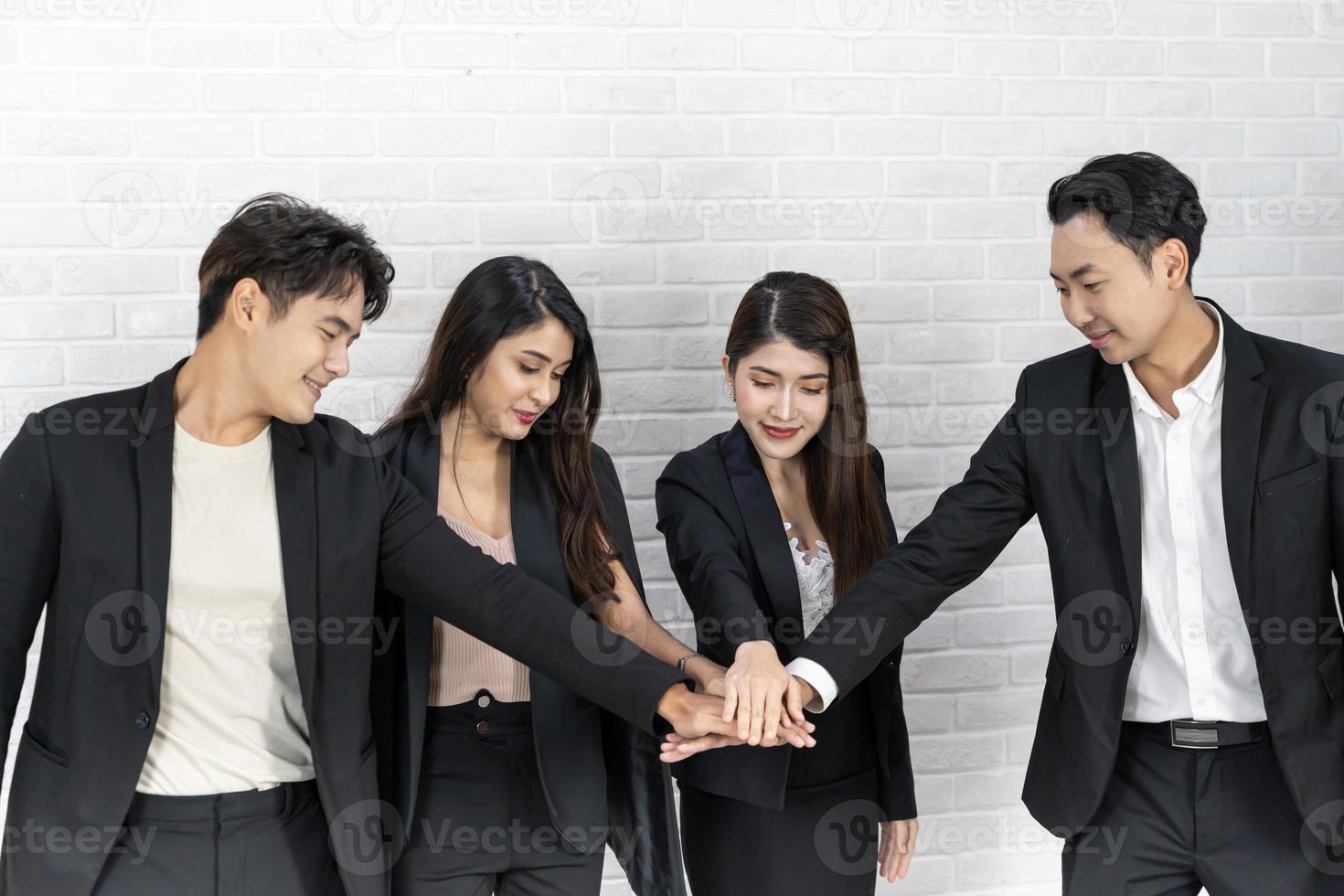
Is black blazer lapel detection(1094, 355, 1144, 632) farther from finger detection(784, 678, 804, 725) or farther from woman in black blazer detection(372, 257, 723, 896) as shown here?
woman in black blazer detection(372, 257, 723, 896)

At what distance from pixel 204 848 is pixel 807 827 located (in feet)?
3.29

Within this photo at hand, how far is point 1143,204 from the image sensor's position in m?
2.04

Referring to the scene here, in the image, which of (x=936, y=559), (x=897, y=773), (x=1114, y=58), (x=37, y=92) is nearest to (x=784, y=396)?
(x=936, y=559)

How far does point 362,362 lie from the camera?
2.69m

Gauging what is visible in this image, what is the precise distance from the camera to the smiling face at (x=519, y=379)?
82.6 inches

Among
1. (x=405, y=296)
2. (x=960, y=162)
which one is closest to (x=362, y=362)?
(x=405, y=296)

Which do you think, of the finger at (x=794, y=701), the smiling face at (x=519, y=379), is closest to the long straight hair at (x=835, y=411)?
the finger at (x=794, y=701)

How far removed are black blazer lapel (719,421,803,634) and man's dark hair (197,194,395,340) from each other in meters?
0.80

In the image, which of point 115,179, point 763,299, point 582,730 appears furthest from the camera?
point 115,179

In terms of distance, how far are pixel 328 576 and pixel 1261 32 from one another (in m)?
2.63

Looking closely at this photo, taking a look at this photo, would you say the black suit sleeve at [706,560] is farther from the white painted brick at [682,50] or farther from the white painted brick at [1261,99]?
the white painted brick at [1261,99]

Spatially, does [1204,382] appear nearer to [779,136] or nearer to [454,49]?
[779,136]

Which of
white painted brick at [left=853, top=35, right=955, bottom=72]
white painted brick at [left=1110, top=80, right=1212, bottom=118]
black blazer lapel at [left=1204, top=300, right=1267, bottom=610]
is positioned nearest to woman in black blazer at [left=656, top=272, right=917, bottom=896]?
black blazer lapel at [left=1204, top=300, right=1267, bottom=610]

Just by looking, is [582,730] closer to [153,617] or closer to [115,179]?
[153,617]
